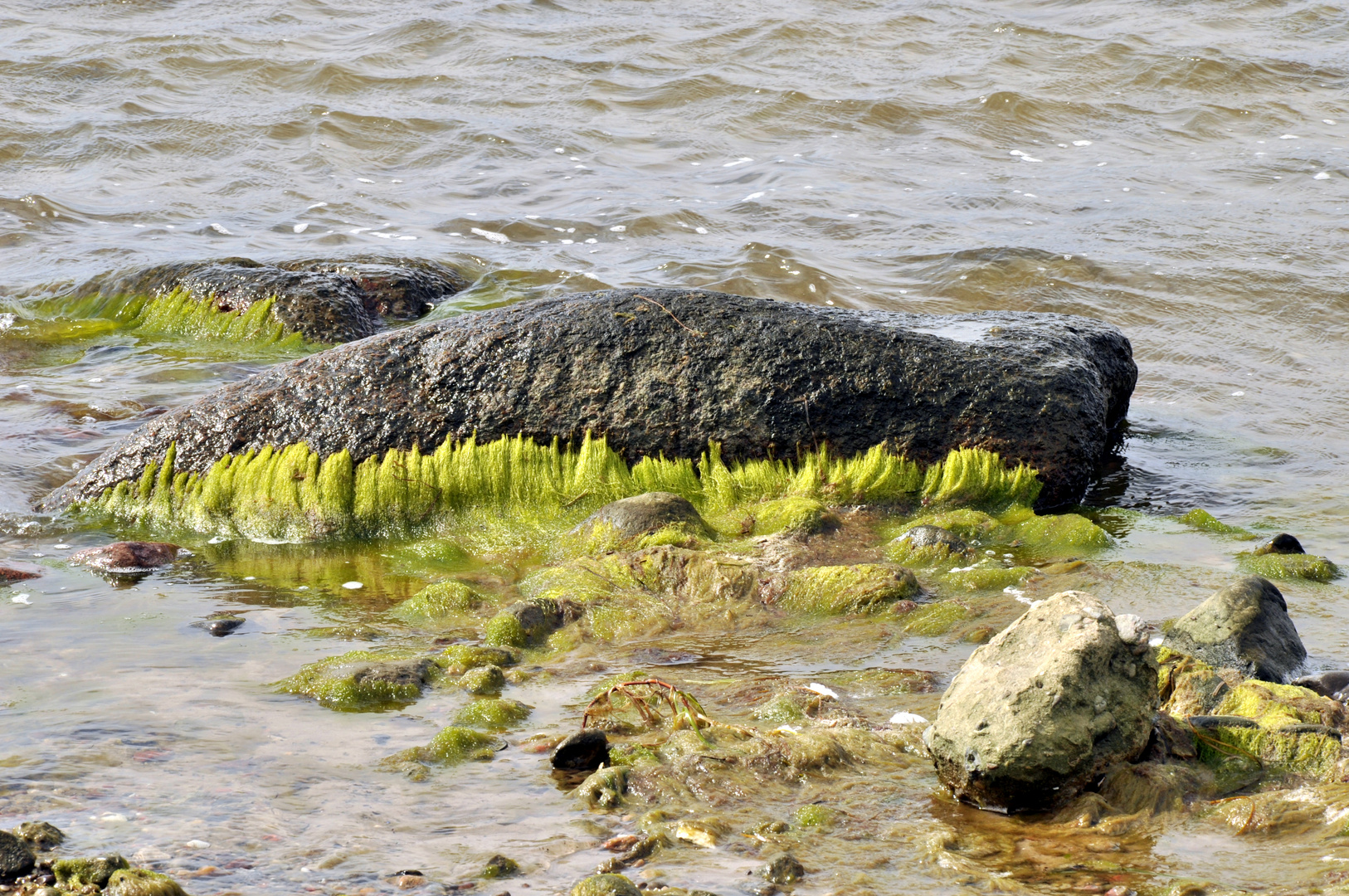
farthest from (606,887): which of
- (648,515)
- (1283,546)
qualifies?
(1283,546)

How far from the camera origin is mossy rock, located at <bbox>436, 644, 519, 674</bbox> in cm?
436

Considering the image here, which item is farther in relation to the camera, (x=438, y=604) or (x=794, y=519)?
(x=794, y=519)

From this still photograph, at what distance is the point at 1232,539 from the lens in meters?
5.73

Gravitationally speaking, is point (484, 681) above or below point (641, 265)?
below

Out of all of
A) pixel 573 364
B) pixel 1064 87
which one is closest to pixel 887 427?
pixel 573 364

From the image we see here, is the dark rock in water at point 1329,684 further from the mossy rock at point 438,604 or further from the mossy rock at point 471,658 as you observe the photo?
the mossy rock at point 438,604

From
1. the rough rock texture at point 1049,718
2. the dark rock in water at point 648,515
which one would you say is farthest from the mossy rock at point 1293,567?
the dark rock in water at point 648,515

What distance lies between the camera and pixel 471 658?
441 cm

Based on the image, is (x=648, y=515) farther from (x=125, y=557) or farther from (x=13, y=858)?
(x=13, y=858)

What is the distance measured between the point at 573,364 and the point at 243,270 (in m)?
5.03

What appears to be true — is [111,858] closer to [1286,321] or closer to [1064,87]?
[1286,321]

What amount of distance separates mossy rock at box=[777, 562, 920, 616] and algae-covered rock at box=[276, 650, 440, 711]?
1628mm

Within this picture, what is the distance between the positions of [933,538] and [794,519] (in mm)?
690

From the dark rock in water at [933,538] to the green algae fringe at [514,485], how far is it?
1.72ft
